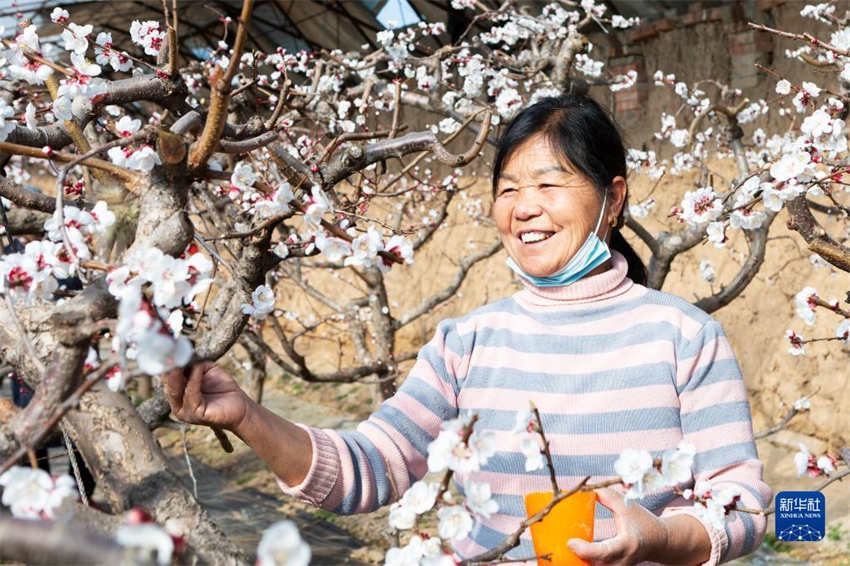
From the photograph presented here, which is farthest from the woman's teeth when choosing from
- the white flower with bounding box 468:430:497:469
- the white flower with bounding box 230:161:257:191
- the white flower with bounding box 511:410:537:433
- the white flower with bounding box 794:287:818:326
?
the white flower with bounding box 794:287:818:326

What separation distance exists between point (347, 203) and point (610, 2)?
4.94 m

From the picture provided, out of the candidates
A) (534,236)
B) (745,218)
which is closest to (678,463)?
(534,236)

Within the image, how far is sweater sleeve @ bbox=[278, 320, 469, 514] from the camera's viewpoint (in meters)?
1.42

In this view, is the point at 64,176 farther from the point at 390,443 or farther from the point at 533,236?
the point at 533,236

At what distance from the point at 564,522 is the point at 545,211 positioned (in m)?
0.65

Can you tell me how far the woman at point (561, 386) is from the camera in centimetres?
135

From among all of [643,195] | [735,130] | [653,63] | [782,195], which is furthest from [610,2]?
[782,195]

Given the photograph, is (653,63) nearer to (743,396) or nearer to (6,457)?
(743,396)

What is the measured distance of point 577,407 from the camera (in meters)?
1.48

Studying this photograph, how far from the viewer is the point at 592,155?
5.40ft

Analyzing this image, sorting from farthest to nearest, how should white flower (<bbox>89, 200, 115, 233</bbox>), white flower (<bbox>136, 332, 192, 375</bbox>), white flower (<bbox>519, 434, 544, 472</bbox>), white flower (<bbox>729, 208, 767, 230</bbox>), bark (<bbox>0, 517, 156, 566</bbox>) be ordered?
white flower (<bbox>729, 208, 767, 230</bbox>) → white flower (<bbox>89, 200, 115, 233</bbox>) → white flower (<bbox>519, 434, 544, 472</bbox>) → white flower (<bbox>136, 332, 192, 375</bbox>) → bark (<bbox>0, 517, 156, 566</bbox>)

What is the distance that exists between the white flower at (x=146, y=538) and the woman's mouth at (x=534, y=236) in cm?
113

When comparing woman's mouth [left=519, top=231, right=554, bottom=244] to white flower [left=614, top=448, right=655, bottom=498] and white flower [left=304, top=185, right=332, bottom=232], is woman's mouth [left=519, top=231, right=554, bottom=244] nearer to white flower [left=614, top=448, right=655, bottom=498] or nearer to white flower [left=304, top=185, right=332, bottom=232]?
white flower [left=304, top=185, right=332, bottom=232]

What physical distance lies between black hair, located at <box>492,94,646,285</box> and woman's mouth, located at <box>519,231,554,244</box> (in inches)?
5.6
